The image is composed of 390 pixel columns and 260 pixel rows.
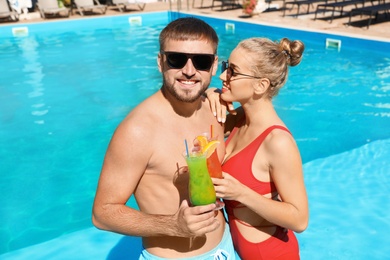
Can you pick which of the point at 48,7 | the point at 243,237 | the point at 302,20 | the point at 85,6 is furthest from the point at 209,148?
the point at 85,6

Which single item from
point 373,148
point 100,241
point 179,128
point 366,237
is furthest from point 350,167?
point 179,128

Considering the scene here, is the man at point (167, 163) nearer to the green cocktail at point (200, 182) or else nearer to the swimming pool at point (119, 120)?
the green cocktail at point (200, 182)

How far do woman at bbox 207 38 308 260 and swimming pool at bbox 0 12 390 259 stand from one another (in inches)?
69.1

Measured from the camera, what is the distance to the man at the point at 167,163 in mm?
1588

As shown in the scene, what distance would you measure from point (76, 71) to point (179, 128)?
8.53 metres

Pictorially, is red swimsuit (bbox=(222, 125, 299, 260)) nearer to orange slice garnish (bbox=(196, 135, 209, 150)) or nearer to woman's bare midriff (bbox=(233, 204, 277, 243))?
woman's bare midriff (bbox=(233, 204, 277, 243))

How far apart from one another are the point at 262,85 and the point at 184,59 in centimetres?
41

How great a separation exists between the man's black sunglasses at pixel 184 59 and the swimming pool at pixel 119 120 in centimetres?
241

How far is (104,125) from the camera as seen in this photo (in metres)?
6.73

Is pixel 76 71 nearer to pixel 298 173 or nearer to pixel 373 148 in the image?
pixel 373 148

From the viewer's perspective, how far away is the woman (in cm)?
172

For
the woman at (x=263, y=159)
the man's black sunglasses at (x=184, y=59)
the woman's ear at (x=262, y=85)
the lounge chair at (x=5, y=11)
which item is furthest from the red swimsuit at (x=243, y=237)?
the lounge chair at (x=5, y=11)

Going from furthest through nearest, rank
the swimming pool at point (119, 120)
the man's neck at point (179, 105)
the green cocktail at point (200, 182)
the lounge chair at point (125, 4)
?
the lounge chair at point (125, 4) → the swimming pool at point (119, 120) → the man's neck at point (179, 105) → the green cocktail at point (200, 182)

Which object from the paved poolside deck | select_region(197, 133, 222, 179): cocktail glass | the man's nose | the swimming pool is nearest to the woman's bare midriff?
select_region(197, 133, 222, 179): cocktail glass
